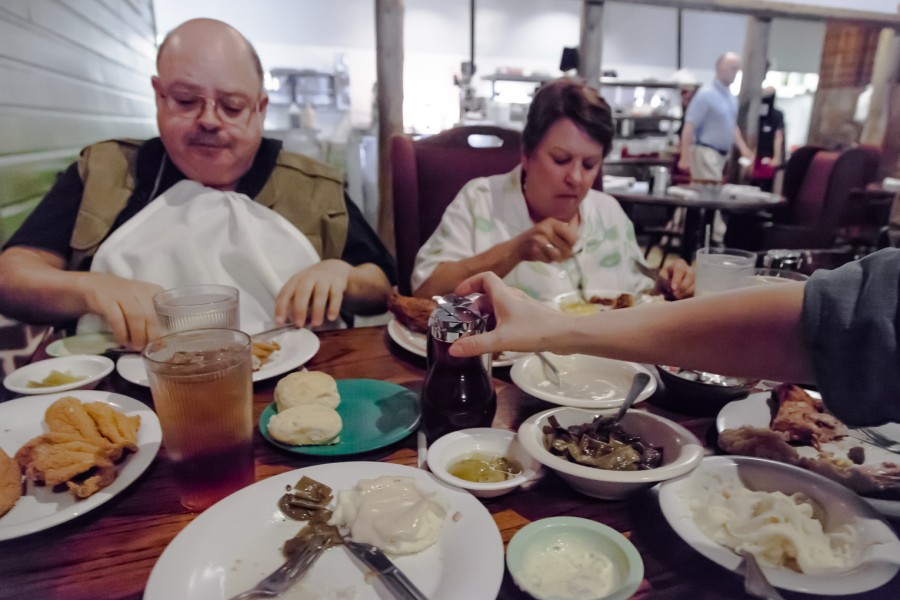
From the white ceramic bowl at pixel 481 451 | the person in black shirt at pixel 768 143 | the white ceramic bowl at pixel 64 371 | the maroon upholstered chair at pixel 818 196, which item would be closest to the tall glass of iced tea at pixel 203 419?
the white ceramic bowl at pixel 481 451

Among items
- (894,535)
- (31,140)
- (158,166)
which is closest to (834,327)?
(894,535)

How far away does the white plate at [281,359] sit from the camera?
3.73 feet

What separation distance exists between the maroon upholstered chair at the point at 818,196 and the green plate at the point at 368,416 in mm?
4381

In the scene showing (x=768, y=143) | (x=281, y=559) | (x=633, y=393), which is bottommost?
(x=281, y=559)

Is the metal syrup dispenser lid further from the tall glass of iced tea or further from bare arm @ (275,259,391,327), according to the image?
bare arm @ (275,259,391,327)

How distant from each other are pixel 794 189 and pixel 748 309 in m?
4.72

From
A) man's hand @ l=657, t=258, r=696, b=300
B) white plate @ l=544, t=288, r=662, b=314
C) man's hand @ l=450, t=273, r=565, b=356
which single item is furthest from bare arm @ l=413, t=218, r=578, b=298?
man's hand @ l=450, t=273, r=565, b=356

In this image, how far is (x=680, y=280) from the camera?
1.63 metres

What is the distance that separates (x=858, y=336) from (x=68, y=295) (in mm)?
1693

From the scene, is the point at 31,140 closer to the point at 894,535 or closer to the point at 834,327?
the point at 834,327

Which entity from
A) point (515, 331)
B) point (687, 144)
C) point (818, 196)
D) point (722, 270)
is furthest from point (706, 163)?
point (515, 331)

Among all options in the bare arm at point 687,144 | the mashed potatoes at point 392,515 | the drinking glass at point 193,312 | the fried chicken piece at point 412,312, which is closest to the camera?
the mashed potatoes at point 392,515

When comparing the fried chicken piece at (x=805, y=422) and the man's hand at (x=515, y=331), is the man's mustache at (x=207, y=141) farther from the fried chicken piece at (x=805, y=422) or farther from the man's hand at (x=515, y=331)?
the fried chicken piece at (x=805, y=422)

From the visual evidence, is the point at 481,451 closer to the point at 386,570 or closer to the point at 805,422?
the point at 386,570
